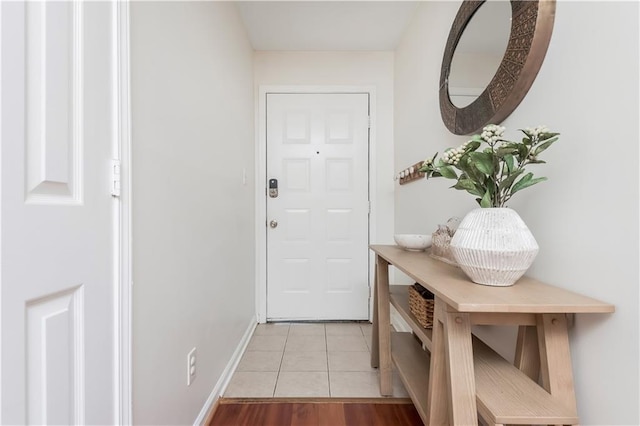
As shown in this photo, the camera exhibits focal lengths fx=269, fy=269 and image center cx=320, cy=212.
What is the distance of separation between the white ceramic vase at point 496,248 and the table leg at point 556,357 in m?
0.13

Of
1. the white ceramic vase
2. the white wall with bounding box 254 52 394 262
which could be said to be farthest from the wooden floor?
the white wall with bounding box 254 52 394 262

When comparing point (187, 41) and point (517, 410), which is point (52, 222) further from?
point (517, 410)

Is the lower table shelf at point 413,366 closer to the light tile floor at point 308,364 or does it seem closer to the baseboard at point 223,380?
the light tile floor at point 308,364

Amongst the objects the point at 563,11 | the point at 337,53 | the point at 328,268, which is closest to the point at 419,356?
the point at 328,268

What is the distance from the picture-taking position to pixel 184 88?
43.7 inches

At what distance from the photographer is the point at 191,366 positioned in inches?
44.6

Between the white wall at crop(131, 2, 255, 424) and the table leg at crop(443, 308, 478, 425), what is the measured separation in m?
0.89

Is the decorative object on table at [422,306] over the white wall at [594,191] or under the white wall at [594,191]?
under

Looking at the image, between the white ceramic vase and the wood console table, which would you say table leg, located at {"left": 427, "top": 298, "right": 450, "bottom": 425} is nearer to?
the wood console table

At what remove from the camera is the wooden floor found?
1270 millimetres

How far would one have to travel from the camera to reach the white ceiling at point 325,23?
183 cm

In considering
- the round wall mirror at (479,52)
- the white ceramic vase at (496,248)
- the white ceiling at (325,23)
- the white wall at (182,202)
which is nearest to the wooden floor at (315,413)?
the white wall at (182,202)

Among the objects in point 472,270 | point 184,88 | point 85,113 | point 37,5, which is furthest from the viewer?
point 184,88

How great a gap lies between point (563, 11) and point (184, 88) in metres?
1.29
